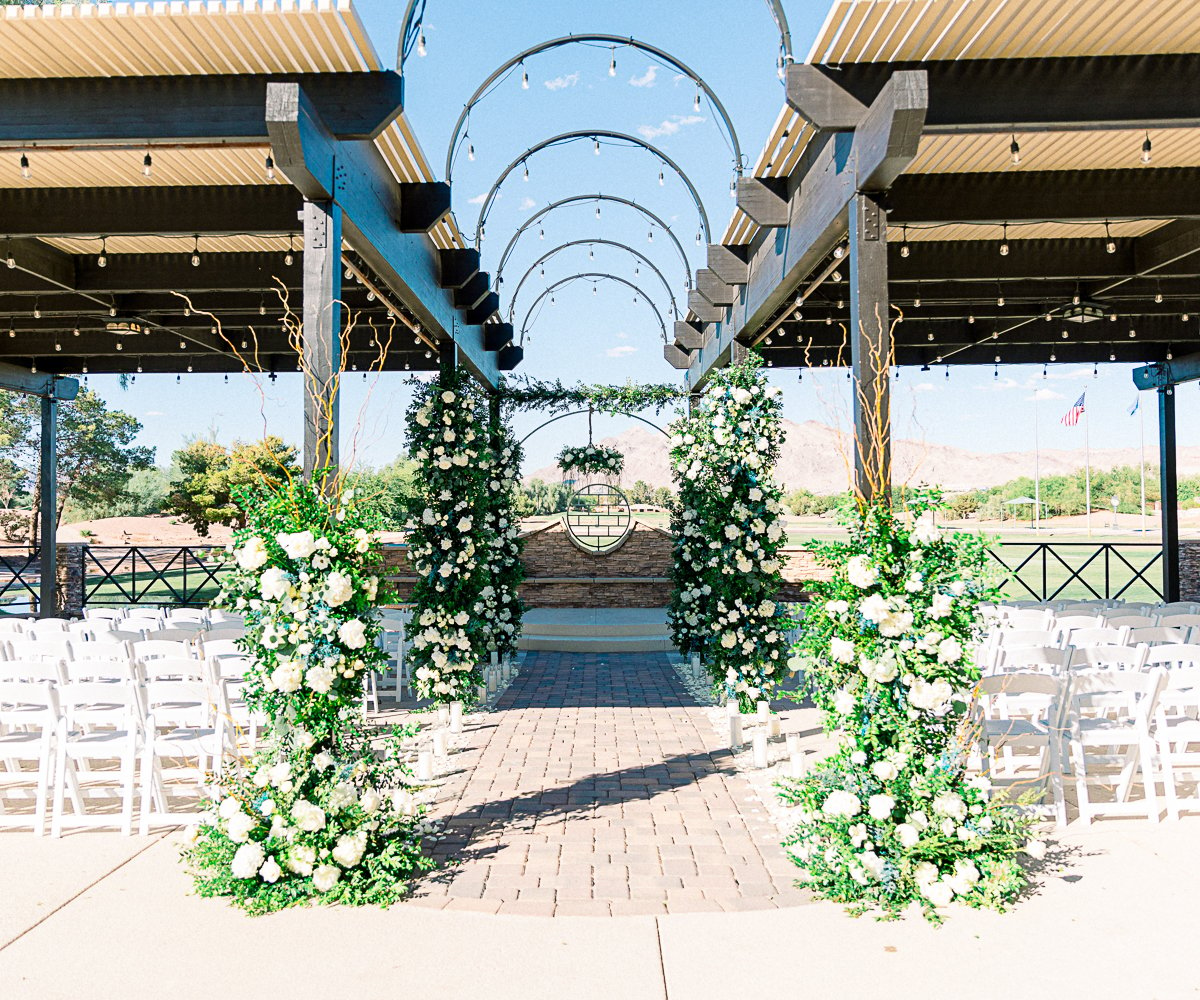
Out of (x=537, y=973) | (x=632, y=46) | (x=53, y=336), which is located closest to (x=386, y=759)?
(x=537, y=973)

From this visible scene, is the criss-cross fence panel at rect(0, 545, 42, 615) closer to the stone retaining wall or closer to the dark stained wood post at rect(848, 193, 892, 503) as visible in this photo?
the stone retaining wall

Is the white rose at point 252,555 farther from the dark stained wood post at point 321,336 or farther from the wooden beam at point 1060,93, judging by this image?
the wooden beam at point 1060,93

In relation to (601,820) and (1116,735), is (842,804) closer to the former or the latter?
(601,820)

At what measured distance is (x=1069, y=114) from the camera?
477 centimetres

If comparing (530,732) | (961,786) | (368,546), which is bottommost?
(530,732)

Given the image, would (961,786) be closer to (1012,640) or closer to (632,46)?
(1012,640)

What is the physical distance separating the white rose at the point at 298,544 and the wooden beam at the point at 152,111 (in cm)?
259

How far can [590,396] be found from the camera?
13.4m

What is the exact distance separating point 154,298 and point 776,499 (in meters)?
7.61

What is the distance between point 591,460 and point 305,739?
37.2ft

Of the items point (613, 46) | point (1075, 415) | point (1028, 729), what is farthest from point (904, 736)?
point (1075, 415)

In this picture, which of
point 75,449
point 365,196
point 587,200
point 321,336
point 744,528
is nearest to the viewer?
point 321,336

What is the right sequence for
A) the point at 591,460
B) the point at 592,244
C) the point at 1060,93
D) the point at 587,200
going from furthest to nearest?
the point at 591,460 < the point at 592,244 < the point at 587,200 < the point at 1060,93

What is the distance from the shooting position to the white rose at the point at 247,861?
340cm
